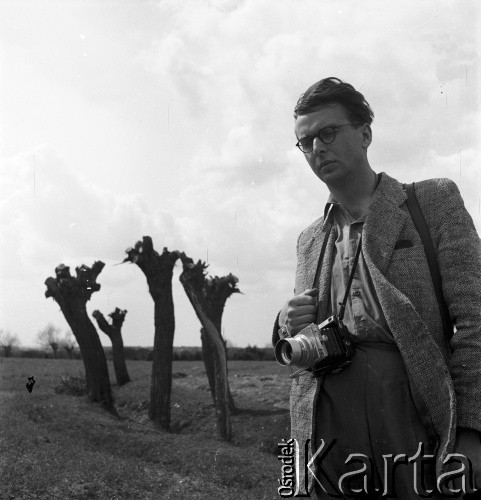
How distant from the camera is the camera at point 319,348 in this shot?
2076 mm

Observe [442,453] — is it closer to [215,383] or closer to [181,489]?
[181,489]

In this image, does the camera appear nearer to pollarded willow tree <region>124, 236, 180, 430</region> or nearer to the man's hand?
the man's hand

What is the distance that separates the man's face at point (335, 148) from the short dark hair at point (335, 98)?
0.06ft

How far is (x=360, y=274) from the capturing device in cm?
220

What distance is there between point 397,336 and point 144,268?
1012 centimetres

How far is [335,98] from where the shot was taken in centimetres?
229

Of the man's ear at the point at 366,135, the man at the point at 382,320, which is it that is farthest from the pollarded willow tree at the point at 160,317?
the man's ear at the point at 366,135

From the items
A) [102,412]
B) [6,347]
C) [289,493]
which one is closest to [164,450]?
[102,412]

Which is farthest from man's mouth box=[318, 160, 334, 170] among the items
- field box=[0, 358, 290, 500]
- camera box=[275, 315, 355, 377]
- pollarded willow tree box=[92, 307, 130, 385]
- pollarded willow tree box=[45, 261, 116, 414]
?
pollarded willow tree box=[92, 307, 130, 385]

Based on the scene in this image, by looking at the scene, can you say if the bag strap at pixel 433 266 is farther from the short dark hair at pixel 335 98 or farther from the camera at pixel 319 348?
the short dark hair at pixel 335 98

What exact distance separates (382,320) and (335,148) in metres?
0.58

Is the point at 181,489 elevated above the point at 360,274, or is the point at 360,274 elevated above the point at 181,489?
the point at 360,274

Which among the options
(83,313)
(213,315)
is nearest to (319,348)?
(213,315)

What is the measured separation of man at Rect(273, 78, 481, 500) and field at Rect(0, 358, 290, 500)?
531 cm
